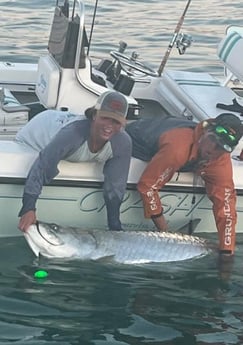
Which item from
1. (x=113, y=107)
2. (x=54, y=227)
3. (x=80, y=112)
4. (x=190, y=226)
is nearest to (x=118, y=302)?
(x=54, y=227)

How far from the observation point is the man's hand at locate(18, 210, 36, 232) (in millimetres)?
7246

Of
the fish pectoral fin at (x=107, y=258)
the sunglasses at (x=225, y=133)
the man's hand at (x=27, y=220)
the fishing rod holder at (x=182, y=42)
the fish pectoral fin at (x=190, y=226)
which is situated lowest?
the fish pectoral fin at (x=107, y=258)

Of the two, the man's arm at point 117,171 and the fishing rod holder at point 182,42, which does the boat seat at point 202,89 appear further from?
the man's arm at point 117,171

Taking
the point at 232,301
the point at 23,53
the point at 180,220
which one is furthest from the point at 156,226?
the point at 23,53

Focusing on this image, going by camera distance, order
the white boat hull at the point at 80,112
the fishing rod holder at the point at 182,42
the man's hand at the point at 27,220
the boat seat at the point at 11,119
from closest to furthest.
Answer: the man's hand at the point at 27,220
the white boat hull at the point at 80,112
the boat seat at the point at 11,119
the fishing rod holder at the point at 182,42

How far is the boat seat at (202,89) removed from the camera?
868cm

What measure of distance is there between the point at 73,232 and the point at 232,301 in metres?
1.28

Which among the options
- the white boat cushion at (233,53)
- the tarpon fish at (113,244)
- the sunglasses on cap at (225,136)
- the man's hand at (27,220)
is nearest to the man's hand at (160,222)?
the tarpon fish at (113,244)

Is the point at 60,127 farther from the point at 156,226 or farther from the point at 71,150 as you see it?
the point at 156,226

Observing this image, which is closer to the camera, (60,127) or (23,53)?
(60,127)

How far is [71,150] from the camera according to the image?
7.42 m

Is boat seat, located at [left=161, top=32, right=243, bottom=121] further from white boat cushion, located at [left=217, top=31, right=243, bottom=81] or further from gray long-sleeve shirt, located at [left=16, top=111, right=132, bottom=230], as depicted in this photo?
gray long-sleeve shirt, located at [left=16, top=111, right=132, bottom=230]

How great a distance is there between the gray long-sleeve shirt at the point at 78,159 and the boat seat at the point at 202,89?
3.94 ft

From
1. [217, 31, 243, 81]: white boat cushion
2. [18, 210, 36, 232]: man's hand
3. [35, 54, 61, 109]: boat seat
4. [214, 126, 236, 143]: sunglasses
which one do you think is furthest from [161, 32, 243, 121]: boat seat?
[18, 210, 36, 232]: man's hand
